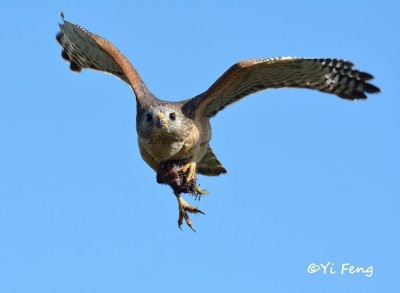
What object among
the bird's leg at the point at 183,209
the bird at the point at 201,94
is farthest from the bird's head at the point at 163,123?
the bird's leg at the point at 183,209

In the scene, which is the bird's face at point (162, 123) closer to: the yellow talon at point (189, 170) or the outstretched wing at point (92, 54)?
the yellow talon at point (189, 170)

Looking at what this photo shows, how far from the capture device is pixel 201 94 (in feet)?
34.9

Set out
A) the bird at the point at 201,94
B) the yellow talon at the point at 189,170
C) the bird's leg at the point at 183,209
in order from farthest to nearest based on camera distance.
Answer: the bird's leg at the point at 183,209
the yellow talon at the point at 189,170
the bird at the point at 201,94

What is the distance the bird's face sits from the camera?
9820 mm

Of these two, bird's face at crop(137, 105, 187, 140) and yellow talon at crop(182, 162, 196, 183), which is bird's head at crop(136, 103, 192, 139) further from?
yellow talon at crop(182, 162, 196, 183)

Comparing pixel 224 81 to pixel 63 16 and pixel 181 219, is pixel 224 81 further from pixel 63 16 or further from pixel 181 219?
pixel 63 16

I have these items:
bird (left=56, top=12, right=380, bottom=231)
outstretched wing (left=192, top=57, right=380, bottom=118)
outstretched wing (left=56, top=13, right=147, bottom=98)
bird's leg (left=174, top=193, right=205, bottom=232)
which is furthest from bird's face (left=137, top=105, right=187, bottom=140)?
bird's leg (left=174, top=193, right=205, bottom=232)

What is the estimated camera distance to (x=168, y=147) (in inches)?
394

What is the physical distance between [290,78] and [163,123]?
221 centimetres

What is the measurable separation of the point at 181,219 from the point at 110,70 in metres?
3.04

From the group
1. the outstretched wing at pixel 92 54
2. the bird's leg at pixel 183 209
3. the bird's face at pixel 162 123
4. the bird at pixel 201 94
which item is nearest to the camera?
the bird's face at pixel 162 123

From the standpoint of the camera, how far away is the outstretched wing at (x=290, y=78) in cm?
1016

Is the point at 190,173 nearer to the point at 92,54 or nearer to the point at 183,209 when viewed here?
the point at 183,209

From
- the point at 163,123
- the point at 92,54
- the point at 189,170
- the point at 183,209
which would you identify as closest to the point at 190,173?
the point at 189,170
